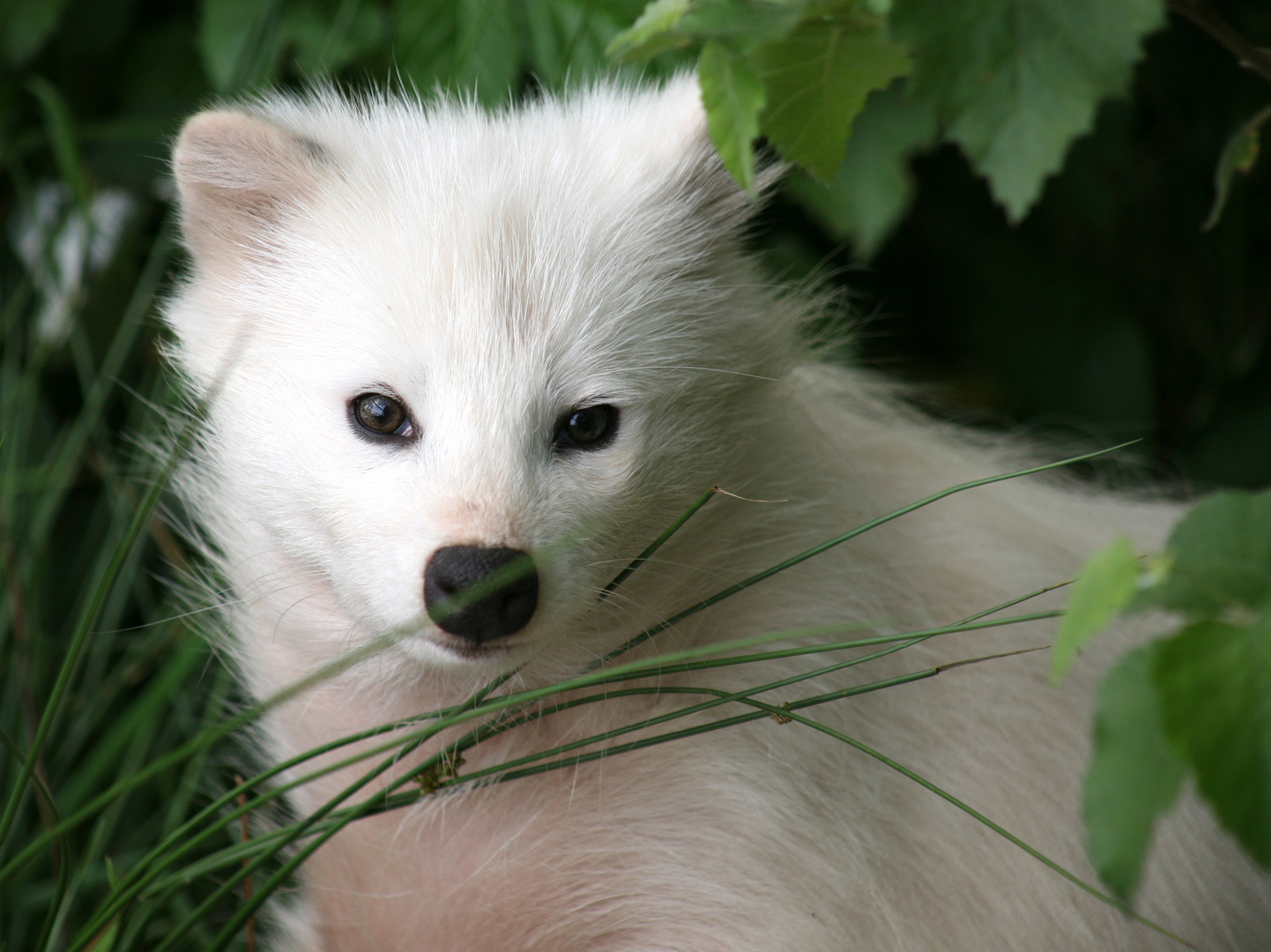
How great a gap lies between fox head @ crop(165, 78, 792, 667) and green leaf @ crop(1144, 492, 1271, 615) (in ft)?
1.92

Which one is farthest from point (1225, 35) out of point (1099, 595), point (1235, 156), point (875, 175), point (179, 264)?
point (179, 264)

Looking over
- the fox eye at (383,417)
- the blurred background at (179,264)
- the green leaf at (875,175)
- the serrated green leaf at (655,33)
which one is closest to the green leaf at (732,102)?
the serrated green leaf at (655,33)

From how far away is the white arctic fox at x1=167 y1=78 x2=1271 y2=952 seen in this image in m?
1.18

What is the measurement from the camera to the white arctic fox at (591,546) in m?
1.18

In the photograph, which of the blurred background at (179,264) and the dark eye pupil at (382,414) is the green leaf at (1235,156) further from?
the dark eye pupil at (382,414)

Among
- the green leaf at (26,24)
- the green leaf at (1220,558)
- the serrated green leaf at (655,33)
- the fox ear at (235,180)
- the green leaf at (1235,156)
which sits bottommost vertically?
the green leaf at (1220,558)

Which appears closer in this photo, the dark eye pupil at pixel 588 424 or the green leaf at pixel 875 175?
the dark eye pupil at pixel 588 424

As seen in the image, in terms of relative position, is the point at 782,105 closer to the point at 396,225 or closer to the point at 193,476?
the point at 396,225

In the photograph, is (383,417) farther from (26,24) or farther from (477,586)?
(26,24)

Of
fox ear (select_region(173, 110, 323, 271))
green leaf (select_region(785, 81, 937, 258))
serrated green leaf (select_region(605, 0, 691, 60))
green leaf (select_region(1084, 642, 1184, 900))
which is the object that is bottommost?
green leaf (select_region(1084, 642, 1184, 900))

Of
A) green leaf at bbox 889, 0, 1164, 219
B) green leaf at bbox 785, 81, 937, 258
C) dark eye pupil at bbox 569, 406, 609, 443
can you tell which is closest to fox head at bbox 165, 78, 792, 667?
dark eye pupil at bbox 569, 406, 609, 443

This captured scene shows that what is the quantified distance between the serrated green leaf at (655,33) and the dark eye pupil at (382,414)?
0.46 metres

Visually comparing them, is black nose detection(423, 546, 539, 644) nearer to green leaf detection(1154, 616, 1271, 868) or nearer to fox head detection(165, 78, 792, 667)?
fox head detection(165, 78, 792, 667)

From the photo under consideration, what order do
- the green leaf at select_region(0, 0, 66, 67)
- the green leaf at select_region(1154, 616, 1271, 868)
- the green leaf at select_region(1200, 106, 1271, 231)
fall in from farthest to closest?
the green leaf at select_region(0, 0, 66, 67) → the green leaf at select_region(1200, 106, 1271, 231) → the green leaf at select_region(1154, 616, 1271, 868)
